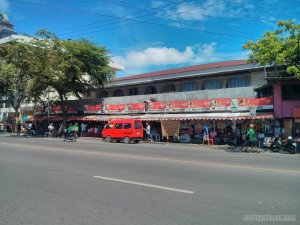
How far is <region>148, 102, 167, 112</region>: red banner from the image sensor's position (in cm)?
2783

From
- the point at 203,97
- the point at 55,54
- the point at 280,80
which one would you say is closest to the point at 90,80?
the point at 55,54

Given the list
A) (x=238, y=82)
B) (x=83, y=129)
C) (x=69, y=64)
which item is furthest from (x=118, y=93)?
(x=238, y=82)

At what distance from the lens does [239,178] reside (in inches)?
326

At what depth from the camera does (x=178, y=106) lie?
26.9m

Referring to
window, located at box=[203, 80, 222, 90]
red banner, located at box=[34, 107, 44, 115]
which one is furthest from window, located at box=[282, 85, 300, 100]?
red banner, located at box=[34, 107, 44, 115]

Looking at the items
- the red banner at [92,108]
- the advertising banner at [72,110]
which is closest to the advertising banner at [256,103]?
the red banner at [92,108]

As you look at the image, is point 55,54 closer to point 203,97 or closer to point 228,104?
point 203,97

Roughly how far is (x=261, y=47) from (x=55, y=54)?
822 inches

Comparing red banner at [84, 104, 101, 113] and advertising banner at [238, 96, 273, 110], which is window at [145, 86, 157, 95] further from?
advertising banner at [238, 96, 273, 110]

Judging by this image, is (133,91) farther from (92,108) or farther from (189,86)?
(189,86)

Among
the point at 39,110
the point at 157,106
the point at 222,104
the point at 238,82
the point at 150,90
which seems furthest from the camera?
the point at 39,110

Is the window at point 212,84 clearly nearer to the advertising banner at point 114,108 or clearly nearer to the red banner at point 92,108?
the advertising banner at point 114,108

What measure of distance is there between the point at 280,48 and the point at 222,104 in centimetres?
715

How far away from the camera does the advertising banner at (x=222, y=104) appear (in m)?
23.9
